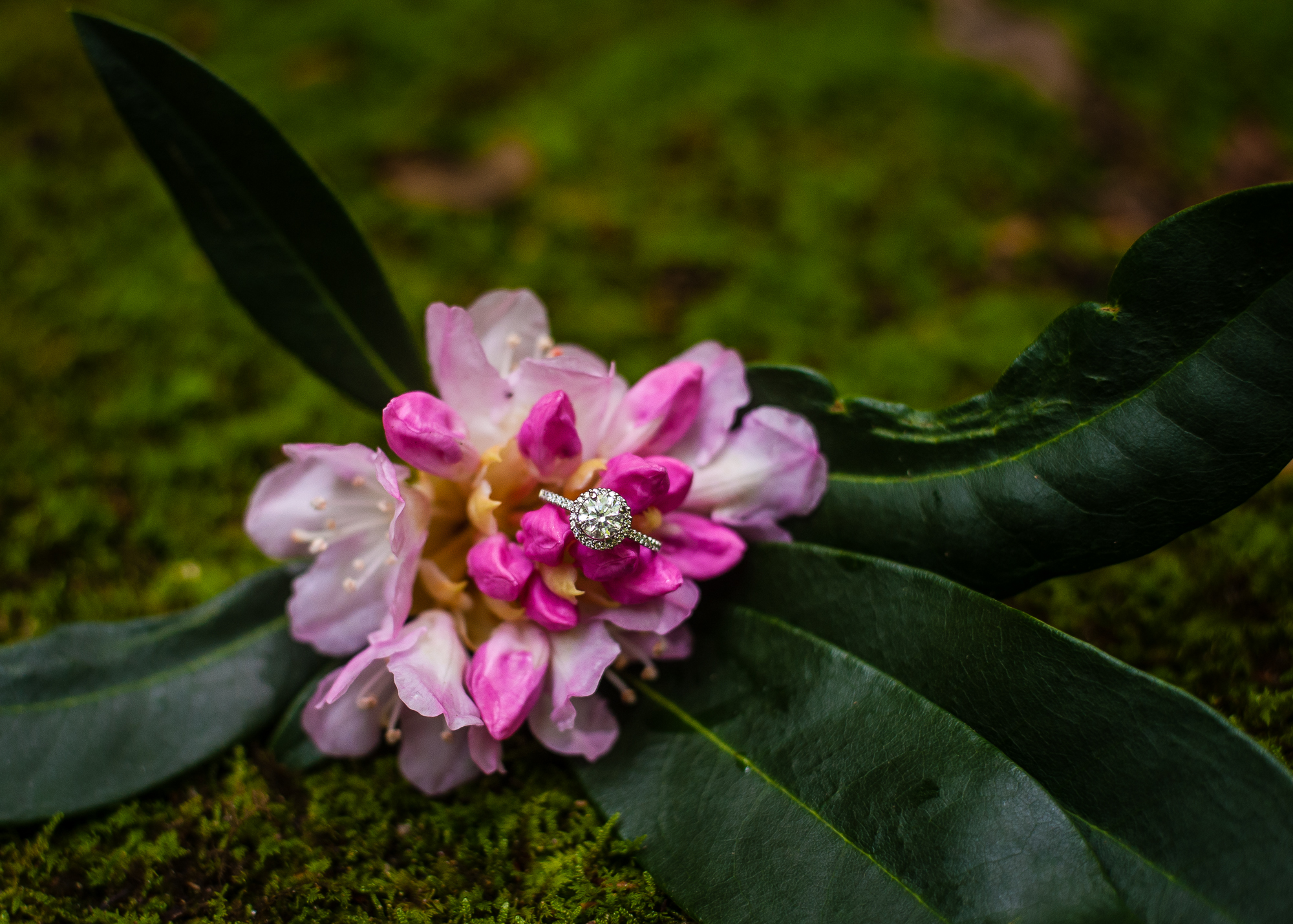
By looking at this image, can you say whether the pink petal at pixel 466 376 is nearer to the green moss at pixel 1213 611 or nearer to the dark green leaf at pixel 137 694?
the dark green leaf at pixel 137 694

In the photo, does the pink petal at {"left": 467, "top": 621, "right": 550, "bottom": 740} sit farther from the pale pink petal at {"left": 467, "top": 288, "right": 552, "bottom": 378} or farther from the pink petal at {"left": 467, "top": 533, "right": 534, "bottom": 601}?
the pale pink petal at {"left": 467, "top": 288, "right": 552, "bottom": 378}

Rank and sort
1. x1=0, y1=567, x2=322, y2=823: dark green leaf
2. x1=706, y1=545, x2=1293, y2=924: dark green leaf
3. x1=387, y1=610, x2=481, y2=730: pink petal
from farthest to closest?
x1=0, y1=567, x2=322, y2=823: dark green leaf → x1=387, y1=610, x2=481, y2=730: pink petal → x1=706, y1=545, x2=1293, y2=924: dark green leaf

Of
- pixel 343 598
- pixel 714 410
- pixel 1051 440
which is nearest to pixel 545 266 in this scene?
pixel 714 410


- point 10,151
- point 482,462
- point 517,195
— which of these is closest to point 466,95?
point 517,195

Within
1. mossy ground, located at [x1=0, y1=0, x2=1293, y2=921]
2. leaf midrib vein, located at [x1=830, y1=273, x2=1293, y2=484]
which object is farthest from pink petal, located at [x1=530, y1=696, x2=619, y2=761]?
leaf midrib vein, located at [x1=830, y1=273, x2=1293, y2=484]

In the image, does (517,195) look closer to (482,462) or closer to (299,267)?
(299,267)

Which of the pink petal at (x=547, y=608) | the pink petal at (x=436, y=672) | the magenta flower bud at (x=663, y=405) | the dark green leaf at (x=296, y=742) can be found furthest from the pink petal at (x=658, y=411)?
the dark green leaf at (x=296, y=742)
